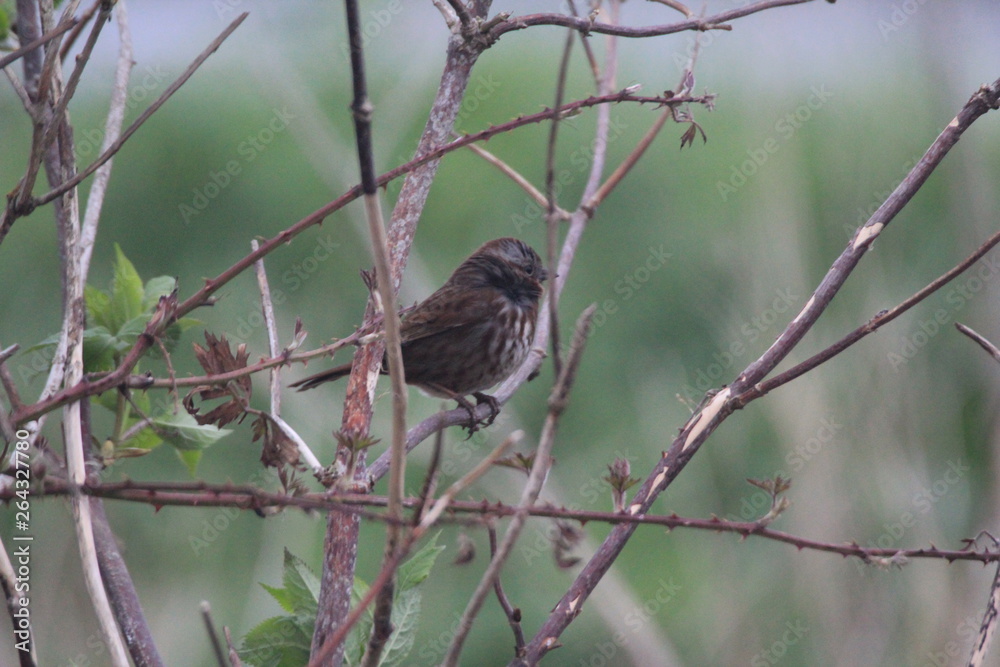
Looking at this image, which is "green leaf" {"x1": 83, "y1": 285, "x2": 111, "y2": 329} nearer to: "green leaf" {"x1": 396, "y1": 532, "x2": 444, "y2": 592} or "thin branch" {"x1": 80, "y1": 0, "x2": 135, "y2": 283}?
"thin branch" {"x1": 80, "y1": 0, "x2": 135, "y2": 283}

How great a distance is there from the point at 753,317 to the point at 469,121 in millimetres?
2030

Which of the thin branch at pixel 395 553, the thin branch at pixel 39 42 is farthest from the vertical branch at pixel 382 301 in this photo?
the thin branch at pixel 39 42

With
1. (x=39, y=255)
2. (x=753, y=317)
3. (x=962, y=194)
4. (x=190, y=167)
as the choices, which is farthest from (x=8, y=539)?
(x=962, y=194)

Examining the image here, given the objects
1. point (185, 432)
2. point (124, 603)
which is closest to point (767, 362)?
point (185, 432)

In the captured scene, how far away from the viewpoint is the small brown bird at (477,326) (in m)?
2.89

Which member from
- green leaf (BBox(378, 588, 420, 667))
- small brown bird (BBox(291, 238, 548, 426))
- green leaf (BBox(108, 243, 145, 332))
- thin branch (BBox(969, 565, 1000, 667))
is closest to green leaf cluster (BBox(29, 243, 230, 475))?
green leaf (BBox(108, 243, 145, 332))

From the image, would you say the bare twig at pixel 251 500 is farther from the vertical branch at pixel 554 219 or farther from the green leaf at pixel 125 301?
the green leaf at pixel 125 301

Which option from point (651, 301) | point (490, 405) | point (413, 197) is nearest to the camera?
point (413, 197)

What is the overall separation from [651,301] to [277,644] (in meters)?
4.22

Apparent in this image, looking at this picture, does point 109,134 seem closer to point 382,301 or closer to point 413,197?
point 413,197

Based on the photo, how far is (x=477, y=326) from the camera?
2.95m

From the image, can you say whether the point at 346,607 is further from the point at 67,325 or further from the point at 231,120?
the point at 231,120

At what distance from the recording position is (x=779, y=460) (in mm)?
4668

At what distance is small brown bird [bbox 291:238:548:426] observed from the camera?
2.89 metres
